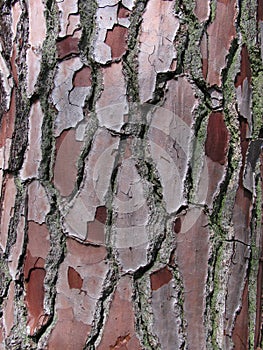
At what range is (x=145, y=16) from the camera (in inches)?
40.2

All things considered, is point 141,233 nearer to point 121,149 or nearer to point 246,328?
point 121,149

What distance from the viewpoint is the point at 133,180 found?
1.00 metres

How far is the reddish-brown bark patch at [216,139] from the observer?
1029 millimetres

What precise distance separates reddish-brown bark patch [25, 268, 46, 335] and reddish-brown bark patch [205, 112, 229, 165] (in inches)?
14.6

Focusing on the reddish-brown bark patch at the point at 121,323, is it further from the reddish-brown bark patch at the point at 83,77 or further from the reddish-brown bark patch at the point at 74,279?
the reddish-brown bark patch at the point at 83,77

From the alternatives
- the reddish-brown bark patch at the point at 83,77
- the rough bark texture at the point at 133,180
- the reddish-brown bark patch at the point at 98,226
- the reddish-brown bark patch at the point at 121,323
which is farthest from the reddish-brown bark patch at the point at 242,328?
the reddish-brown bark patch at the point at 83,77

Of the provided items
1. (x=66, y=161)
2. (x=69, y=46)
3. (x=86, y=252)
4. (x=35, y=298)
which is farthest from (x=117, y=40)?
(x=35, y=298)

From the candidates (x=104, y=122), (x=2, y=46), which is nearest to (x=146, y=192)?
(x=104, y=122)

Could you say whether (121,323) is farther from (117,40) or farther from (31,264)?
(117,40)

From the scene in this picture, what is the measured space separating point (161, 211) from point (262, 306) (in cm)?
29

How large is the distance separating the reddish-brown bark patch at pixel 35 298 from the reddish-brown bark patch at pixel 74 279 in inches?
2.0

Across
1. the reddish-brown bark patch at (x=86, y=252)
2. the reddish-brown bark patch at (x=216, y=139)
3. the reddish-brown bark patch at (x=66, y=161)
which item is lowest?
the reddish-brown bark patch at (x=86, y=252)

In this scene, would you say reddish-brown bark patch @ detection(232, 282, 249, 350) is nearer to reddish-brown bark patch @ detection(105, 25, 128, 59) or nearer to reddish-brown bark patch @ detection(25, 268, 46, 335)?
reddish-brown bark patch @ detection(25, 268, 46, 335)

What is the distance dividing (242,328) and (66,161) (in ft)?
1.46
